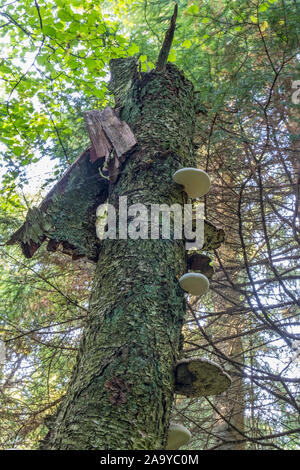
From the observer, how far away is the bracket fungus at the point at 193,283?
2367 mm

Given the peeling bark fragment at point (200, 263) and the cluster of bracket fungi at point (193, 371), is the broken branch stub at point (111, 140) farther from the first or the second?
the peeling bark fragment at point (200, 263)

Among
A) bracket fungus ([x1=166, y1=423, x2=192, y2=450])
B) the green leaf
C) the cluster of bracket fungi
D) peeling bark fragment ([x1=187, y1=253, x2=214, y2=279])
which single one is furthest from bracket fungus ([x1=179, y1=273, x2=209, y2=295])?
the green leaf

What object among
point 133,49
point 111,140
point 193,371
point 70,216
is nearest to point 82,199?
point 70,216

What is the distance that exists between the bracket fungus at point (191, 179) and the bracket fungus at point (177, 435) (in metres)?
1.62

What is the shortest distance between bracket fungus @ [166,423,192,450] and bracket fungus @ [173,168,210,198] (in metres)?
1.62

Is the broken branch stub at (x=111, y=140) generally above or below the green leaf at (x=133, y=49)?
below

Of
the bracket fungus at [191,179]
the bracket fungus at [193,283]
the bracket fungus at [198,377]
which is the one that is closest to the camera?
the bracket fungus at [198,377]

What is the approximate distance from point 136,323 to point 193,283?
0.63 meters

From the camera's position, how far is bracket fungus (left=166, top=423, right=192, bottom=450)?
251cm

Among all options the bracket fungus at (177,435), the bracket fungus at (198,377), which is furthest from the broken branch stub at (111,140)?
the bracket fungus at (177,435)

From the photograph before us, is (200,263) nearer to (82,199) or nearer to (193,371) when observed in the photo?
(193,371)

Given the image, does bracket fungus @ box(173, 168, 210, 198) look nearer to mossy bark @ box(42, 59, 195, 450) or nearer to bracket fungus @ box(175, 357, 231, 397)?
mossy bark @ box(42, 59, 195, 450)

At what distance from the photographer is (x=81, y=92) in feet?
20.4

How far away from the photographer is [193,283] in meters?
2.48
